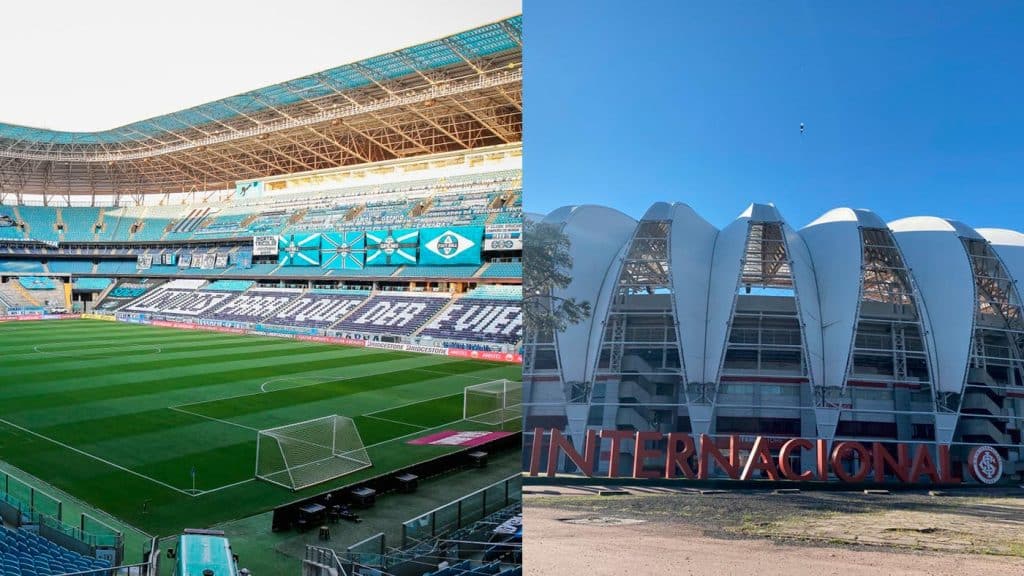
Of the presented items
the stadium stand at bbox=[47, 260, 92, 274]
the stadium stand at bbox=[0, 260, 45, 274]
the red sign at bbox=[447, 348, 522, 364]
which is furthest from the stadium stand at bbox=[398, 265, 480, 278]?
the stadium stand at bbox=[0, 260, 45, 274]

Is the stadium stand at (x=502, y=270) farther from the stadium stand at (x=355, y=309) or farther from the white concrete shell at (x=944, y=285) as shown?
the white concrete shell at (x=944, y=285)

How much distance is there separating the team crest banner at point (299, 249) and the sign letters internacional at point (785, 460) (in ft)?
87.3

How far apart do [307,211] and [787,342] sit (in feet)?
98.4

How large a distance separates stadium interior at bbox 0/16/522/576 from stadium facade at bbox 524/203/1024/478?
42.8ft

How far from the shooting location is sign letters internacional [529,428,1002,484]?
229 cm

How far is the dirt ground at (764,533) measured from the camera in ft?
7.06

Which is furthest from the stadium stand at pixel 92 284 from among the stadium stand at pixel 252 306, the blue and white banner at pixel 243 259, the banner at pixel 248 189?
the stadium stand at pixel 252 306

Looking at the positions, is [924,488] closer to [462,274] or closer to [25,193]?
[462,274]

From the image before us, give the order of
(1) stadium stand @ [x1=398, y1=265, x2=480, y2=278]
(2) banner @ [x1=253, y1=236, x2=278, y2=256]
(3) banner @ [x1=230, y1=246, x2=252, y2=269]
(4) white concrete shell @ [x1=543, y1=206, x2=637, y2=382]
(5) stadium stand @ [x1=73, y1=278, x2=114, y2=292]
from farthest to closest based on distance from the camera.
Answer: (5) stadium stand @ [x1=73, y1=278, x2=114, y2=292] < (3) banner @ [x1=230, y1=246, x2=252, y2=269] < (2) banner @ [x1=253, y1=236, x2=278, y2=256] < (1) stadium stand @ [x1=398, y1=265, x2=480, y2=278] < (4) white concrete shell @ [x1=543, y1=206, x2=637, y2=382]

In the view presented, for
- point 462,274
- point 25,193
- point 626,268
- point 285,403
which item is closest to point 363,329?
point 462,274

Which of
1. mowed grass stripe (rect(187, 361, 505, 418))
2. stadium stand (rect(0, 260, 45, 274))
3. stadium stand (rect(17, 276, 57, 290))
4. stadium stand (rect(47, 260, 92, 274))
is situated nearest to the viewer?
mowed grass stripe (rect(187, 361, 505, 418))

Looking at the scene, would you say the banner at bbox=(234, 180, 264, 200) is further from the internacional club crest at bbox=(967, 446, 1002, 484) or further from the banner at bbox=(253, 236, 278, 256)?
the internacional club crest at bbox=(967, 446, 1002, 484)

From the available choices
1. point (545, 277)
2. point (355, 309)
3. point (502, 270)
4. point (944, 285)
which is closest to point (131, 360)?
point (355, 309)

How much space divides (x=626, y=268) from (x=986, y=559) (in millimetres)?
1427
